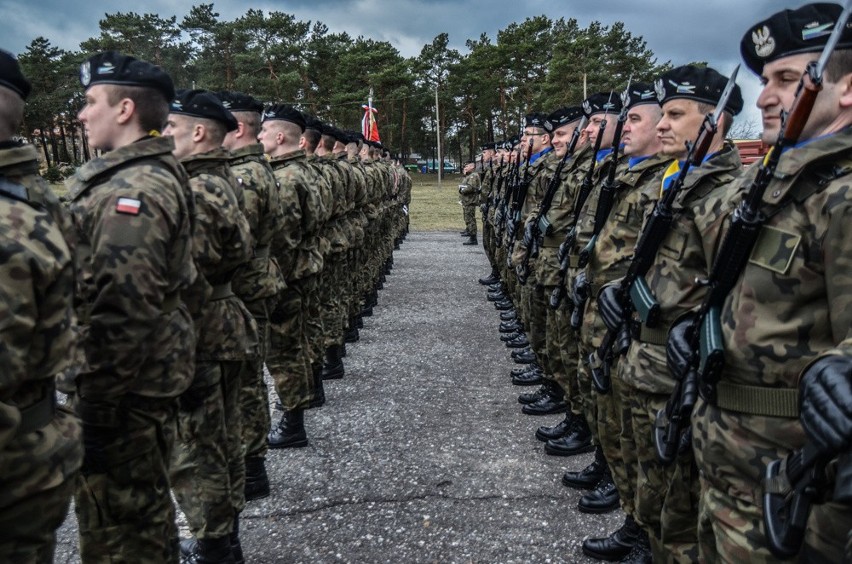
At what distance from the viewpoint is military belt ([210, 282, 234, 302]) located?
321 cm

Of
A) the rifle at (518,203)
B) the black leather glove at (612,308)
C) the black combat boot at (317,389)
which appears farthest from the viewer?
the rifle at (518,203)

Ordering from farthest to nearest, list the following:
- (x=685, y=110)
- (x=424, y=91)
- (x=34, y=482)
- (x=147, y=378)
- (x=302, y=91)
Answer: (x=424, y=91) < (x=302, y=91) < (x=685, y=110) < (x=147, y=378) < (x=34, y=482)

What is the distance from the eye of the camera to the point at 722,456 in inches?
74.5

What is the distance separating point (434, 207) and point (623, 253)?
2433cm

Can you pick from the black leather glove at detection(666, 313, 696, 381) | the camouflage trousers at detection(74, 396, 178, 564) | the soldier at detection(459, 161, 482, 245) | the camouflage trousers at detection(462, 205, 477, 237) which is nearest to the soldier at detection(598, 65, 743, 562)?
the black leather glove at detection(666, 313, 696, 381)

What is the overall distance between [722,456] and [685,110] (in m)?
1.78

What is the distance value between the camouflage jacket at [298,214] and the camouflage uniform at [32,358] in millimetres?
2784

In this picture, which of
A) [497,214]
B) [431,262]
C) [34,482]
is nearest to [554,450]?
[34,482]

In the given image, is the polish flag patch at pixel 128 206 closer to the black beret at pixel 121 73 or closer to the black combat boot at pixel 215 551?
the black beret at pixel 121 73

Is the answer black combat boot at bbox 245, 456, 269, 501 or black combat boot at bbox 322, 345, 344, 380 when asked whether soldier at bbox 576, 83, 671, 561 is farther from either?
black combat boot at bbox 322, 345, 344, 380

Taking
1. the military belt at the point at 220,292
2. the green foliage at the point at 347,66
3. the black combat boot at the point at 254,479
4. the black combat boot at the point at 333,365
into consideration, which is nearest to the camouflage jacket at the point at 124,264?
the military belt at the point at 220,292

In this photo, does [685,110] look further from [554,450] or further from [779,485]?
[554,450]

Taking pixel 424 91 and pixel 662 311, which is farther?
pixel 424 91

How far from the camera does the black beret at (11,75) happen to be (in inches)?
73.4
